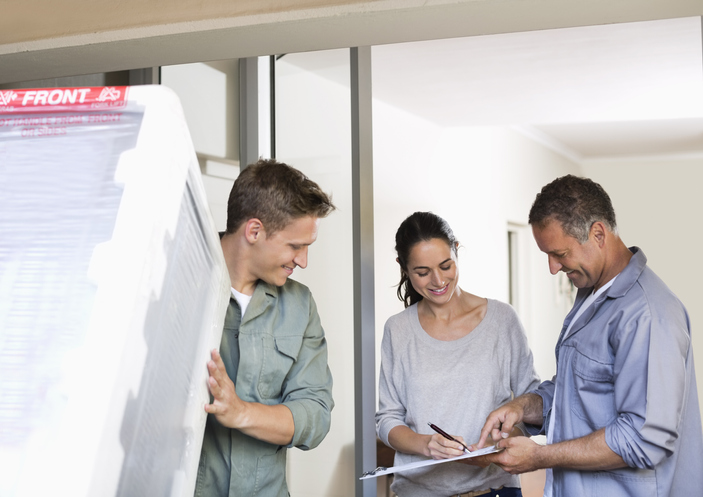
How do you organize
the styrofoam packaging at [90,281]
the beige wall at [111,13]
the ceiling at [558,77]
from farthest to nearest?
1. the ceiling at [558,77]
2. the beige wall at [111,13]
3. the styrofoam packaging at [90,281]

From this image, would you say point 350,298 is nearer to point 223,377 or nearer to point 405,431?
point 405,431

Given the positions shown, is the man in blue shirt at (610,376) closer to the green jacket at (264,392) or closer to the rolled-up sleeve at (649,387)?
the rolled-up sleeve at (649,387)

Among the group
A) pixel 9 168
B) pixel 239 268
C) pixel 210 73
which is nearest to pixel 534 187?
pixel 210 73

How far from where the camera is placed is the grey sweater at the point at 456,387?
1770 millimetres

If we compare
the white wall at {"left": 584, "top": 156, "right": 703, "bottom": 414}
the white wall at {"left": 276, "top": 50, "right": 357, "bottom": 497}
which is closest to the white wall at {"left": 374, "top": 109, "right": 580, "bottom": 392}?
the white wall at {"left": 584, "top": 156, "right": 703, "bottom": 414}

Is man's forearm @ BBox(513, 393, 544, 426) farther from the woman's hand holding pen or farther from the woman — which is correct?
the woman's hand holding pen

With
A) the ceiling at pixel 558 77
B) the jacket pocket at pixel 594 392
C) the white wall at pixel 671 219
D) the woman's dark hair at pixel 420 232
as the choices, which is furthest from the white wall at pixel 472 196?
the jacket pocket at pixel 594 392

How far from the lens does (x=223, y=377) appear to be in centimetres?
104

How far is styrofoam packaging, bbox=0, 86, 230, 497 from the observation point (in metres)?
0.62

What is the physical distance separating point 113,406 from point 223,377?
41 cm

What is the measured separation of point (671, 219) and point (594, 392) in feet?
23.5

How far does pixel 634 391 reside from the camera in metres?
1.31

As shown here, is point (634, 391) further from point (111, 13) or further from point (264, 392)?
point (111, 13)

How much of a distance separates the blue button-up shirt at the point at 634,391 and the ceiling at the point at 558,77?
140 cm
